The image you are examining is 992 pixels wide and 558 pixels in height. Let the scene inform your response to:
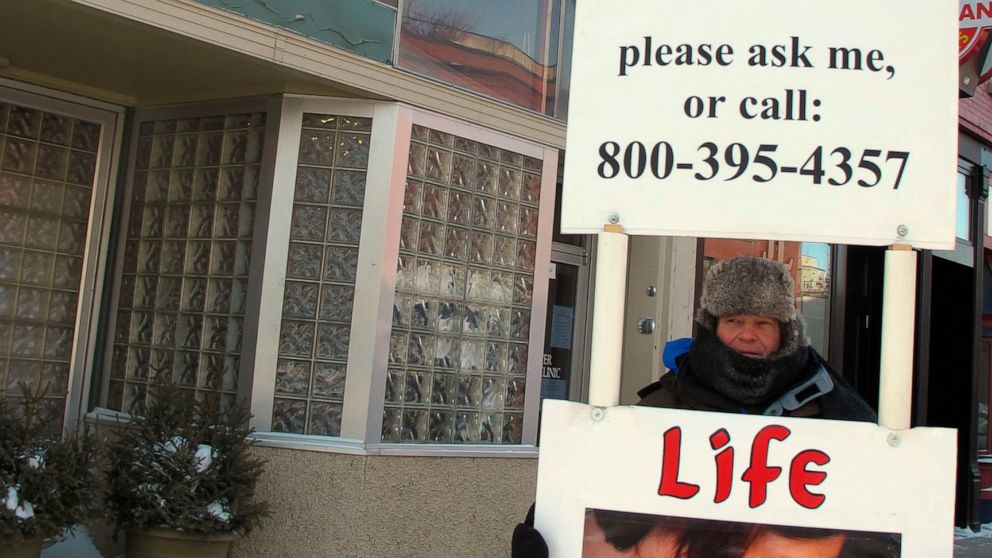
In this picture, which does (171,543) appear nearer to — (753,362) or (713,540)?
(753,362)

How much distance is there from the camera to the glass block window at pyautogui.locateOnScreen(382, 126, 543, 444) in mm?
6023

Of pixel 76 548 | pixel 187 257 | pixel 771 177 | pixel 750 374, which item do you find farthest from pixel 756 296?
pixel 76 548

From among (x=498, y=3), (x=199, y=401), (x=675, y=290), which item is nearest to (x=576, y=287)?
(x=675, y=290)

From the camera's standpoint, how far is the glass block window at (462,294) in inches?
237

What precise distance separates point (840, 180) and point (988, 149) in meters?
9.48

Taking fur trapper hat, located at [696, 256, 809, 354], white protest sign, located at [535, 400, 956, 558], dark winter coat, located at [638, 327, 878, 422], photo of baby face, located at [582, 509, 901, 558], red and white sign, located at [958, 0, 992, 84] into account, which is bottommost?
photo of baby face, located at [582, 509, 901, 558]

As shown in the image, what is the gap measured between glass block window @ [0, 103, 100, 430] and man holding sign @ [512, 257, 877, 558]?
13.9ft

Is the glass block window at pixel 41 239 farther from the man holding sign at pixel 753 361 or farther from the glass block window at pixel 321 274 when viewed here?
the man holding sign at pixel 753 361

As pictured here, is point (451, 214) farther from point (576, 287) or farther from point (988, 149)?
point (988, 149)

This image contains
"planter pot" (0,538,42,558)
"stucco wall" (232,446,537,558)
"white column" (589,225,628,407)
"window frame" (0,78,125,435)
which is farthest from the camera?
"window frame" (0,78,125,435)

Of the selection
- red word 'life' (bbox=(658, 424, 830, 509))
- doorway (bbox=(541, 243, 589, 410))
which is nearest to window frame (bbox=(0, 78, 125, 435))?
doorway (bbox=(541, 243, 589, 410))

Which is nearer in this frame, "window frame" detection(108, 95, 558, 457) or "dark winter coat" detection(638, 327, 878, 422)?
"dark winter coat" detection(638, 327, 878, 422)

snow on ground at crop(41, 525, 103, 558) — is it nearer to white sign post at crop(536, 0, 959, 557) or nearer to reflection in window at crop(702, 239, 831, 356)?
white sign post at crop(536, 0, 959, 557)

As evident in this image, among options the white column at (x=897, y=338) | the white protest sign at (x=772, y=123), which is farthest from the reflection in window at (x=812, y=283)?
the white column at (x=897, y=338)
